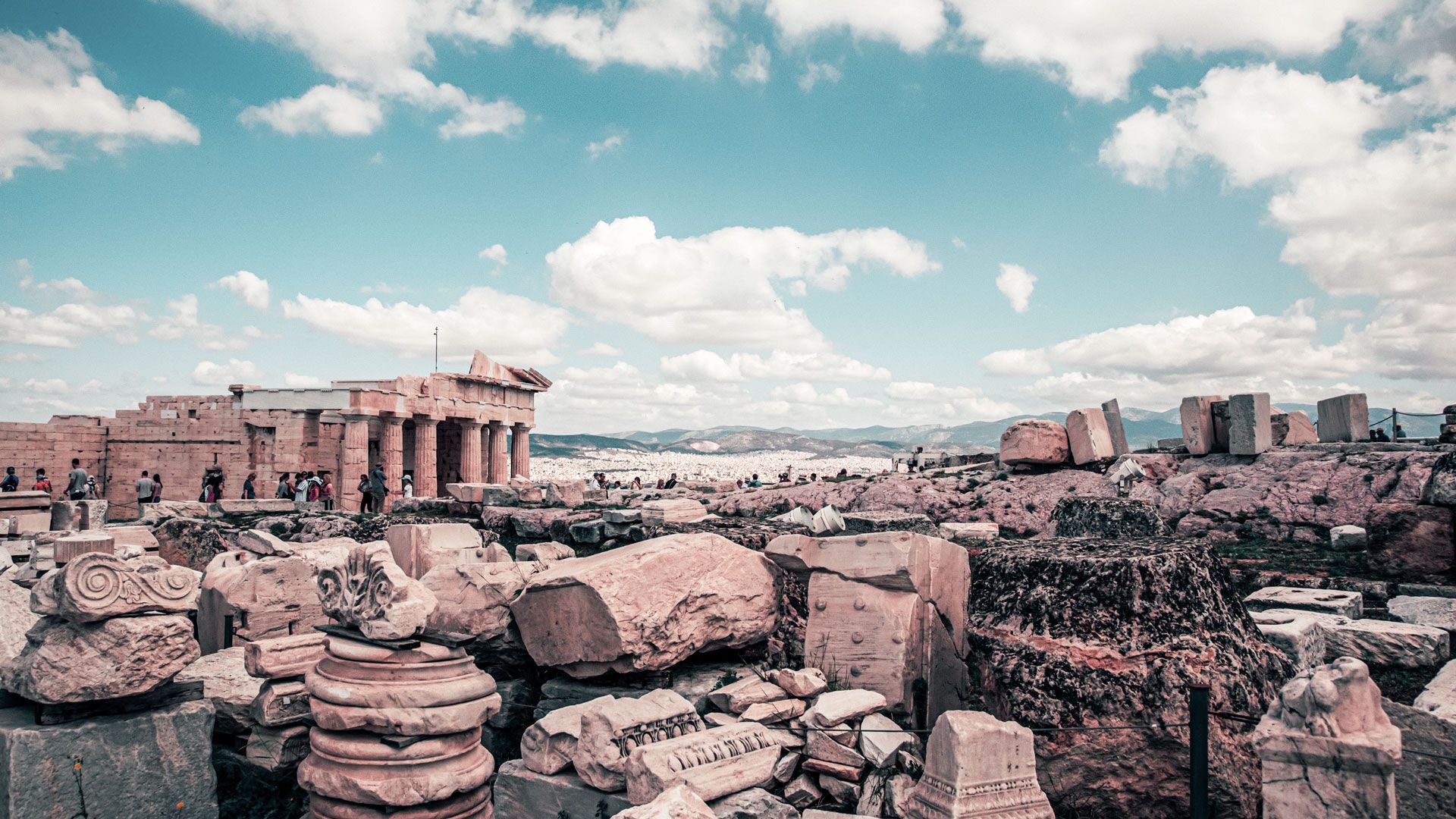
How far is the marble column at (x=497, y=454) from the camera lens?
27000mm

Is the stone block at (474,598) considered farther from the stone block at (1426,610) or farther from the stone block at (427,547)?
the stone block at (1426,610)

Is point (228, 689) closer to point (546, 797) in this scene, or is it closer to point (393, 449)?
point (546, 797)

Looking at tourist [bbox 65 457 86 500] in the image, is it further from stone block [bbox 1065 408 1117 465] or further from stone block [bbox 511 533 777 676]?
stone block [bbox 1065 408 1117 465]

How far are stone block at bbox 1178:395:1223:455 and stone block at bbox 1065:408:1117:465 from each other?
1069mm

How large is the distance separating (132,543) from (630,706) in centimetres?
903

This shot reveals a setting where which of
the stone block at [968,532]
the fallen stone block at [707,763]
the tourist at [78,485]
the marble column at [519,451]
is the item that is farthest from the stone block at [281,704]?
the marble column at [519,451]

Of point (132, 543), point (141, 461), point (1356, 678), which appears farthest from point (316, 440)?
point (1356, 678)

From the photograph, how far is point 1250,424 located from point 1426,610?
17.9 ft

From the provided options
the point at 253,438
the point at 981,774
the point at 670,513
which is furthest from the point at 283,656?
the point at 253,438

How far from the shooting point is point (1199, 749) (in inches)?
134

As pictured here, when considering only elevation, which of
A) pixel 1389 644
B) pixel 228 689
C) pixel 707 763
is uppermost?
pixel 1389 644

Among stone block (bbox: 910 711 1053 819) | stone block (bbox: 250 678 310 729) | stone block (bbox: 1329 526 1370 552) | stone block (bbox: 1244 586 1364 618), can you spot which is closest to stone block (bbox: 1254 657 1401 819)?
stone block (bbox: 910 711 1053 819)

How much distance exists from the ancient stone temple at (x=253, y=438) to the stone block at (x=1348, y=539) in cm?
1969

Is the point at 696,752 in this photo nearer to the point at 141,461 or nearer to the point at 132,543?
the point at 132,543
